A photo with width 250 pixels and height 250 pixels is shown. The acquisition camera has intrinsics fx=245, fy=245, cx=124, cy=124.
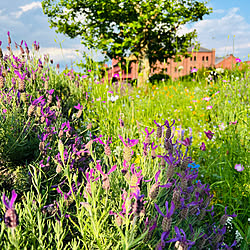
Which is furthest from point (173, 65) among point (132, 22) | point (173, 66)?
point (132, 22)

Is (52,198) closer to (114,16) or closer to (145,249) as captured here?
(145,249)

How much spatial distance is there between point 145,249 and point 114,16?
1251 cm

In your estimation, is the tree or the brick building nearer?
the brick building

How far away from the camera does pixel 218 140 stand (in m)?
3.22

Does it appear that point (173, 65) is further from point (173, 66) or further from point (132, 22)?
point (132, 22)

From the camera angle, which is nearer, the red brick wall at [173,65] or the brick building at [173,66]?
the brick building at [173,66]

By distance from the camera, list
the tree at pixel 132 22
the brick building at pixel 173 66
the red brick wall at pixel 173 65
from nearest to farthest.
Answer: the brick building at pixel 173 66 → the red brick wall at pixel 173 65 → the tree at pixel 132 22

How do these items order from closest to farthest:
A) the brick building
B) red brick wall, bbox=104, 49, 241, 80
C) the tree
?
the brick building, red brick wall, bbox=104, 49, 241, 80, the tree

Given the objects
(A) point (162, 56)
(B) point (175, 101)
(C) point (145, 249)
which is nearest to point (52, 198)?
(C) point (145, 249)

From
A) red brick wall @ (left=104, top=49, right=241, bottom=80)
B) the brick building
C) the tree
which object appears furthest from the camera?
the tree

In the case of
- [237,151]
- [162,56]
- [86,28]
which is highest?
[86,28]

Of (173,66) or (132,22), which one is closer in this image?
(132,22)

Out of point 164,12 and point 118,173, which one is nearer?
point 118,173

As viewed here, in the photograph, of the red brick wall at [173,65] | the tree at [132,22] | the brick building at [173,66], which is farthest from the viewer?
the tree at [132,22]
